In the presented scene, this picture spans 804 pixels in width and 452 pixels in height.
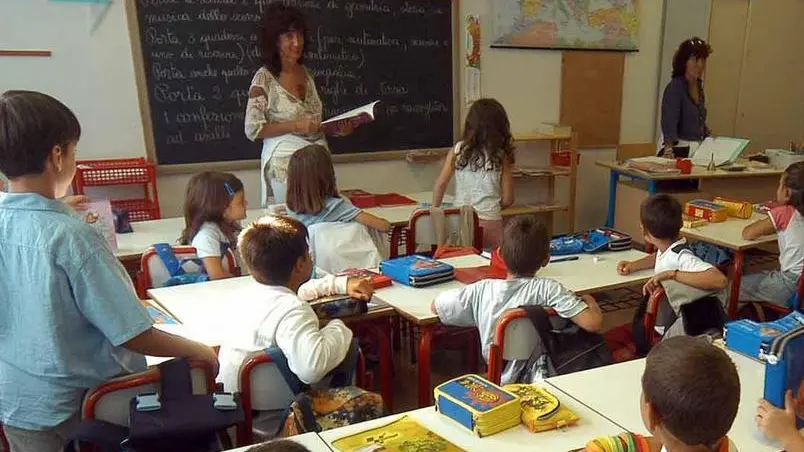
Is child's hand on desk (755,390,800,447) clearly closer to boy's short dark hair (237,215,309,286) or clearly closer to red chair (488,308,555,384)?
red chair (488,308,555,384)

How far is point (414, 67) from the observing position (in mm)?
5047

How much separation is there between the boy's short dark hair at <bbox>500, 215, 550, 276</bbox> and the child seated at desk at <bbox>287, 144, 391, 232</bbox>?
0.89 meters

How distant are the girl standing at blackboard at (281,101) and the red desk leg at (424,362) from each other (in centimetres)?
176

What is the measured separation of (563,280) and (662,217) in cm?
46

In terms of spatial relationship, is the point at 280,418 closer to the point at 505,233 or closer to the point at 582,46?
the point at 505,233

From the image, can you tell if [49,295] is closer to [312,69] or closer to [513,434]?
[513,434]

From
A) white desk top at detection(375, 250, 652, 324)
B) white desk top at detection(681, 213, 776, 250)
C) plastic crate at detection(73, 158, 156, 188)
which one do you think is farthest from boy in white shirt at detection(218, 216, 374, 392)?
plastic crate at detection(73, 158, 156, 188)

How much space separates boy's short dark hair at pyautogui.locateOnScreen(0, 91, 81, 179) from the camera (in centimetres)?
145

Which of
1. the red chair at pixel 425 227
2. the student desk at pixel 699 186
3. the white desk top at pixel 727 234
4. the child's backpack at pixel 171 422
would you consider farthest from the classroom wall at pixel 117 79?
the child's backpack at pixel 171 422

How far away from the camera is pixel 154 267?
2.67 m

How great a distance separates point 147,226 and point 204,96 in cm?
125

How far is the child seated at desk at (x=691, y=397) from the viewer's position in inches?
43.8

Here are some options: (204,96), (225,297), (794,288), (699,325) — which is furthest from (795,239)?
(204,96)

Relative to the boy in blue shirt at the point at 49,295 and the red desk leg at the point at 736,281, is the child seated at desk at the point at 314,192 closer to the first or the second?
the boy in blue shirt at the point at 49,295
